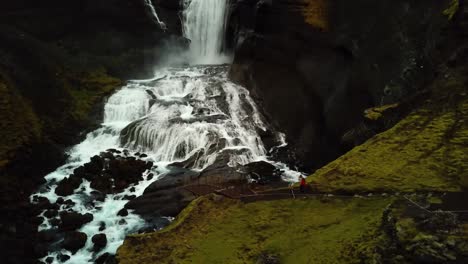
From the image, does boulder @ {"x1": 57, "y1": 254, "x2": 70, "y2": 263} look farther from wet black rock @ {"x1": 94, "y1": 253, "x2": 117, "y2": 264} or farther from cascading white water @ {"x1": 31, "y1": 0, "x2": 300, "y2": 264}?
wet black rock @ {"x1": 94, "y1": 253, "x2": 117, "y2": 264}

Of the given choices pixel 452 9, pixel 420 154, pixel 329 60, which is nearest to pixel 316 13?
pixel 329 60

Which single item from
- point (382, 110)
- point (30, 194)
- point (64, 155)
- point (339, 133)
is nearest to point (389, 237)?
point (382, 110)

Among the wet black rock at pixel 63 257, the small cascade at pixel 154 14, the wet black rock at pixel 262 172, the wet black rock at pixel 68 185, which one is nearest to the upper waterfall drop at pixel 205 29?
the small cascade at pixel 154 14

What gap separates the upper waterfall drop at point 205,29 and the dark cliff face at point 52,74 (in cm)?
124

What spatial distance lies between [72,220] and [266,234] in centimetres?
1076

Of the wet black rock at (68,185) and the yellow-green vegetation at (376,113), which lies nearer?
the yellow-green vegetation at (376,113)

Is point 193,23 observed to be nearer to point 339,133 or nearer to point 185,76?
point 185,76

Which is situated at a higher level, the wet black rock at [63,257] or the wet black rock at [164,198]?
the wet black rock at [164,198]

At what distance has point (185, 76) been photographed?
30.6 meters

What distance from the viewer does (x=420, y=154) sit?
11.2 m

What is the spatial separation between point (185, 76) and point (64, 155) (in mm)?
11366

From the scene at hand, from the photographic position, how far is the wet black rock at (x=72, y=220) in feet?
54.6

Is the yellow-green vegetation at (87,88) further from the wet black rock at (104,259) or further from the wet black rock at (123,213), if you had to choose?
the wet black rock at (104,259)

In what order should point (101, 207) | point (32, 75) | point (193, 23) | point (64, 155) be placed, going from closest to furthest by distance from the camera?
point (101, 207)
point (64, 155)
point (32, 75)
point (193, 23)
